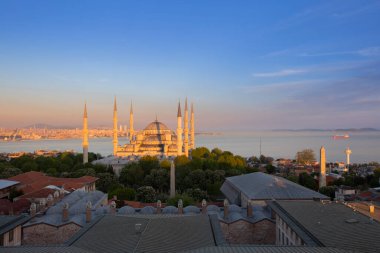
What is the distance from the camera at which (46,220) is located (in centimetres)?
1550

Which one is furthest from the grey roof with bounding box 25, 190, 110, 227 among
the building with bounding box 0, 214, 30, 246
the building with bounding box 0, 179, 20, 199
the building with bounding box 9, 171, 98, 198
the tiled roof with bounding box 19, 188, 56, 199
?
the building with bounding box 0, 179, 20, 199

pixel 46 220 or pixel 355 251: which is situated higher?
pixel 355 251

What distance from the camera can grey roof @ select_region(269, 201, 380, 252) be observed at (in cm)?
915

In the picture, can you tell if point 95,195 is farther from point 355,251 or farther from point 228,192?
point 355,251

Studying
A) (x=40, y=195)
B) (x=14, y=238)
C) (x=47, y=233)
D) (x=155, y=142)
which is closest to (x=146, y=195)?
(x=40, y=195)

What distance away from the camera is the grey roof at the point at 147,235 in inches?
389

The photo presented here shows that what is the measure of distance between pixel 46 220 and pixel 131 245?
7.17 m

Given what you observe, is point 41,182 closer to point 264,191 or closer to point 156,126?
point 264,191

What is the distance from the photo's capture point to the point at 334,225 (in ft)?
35.3

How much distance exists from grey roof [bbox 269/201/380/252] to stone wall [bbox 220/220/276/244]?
1877 millimetres

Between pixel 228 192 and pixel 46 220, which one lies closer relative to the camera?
pixel 46 220

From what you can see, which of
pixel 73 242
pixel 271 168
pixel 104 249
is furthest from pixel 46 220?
pixel 271 168

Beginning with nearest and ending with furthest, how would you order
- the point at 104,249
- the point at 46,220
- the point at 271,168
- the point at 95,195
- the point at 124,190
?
the point at 104,249 → the point at 46,220 → the point at 95,195 → the point at 124,190 → the point at 271,168

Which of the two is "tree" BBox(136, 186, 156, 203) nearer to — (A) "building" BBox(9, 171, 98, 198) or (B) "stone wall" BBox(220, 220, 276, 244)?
(A) "building" BBox(9, 171, 98, 198)
